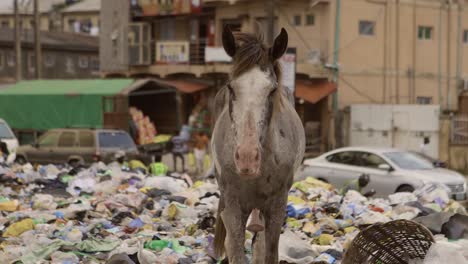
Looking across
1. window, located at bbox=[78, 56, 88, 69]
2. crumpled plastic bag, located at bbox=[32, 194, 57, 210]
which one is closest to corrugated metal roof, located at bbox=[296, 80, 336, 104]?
crumpled plastic bag, located at bbox=[32, 194, 57, 210]

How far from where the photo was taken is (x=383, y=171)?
1745cm

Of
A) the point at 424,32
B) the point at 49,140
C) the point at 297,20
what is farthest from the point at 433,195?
the point at 424,32

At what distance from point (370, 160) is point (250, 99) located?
12720 mm

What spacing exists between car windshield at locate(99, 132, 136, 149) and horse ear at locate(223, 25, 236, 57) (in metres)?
15.8

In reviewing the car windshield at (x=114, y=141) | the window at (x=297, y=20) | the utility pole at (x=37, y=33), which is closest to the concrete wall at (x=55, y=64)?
the utility pole at (x=37, y=33)

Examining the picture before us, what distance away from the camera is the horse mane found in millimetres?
6059

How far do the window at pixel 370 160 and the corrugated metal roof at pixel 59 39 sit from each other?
43.5m

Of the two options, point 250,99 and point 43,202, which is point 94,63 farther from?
point 250,99

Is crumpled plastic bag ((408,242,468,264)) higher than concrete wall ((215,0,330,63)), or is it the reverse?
concrete wall ((215,0,330,63))

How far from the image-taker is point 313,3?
1325 inches

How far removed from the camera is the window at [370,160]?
17.9 meters

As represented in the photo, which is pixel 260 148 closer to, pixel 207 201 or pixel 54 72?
pixel 207 201

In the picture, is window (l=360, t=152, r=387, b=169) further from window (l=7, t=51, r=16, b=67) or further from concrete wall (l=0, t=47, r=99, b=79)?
window (l=7, t=51, r=16, b=67)

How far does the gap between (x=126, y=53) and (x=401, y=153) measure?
23.5 m
